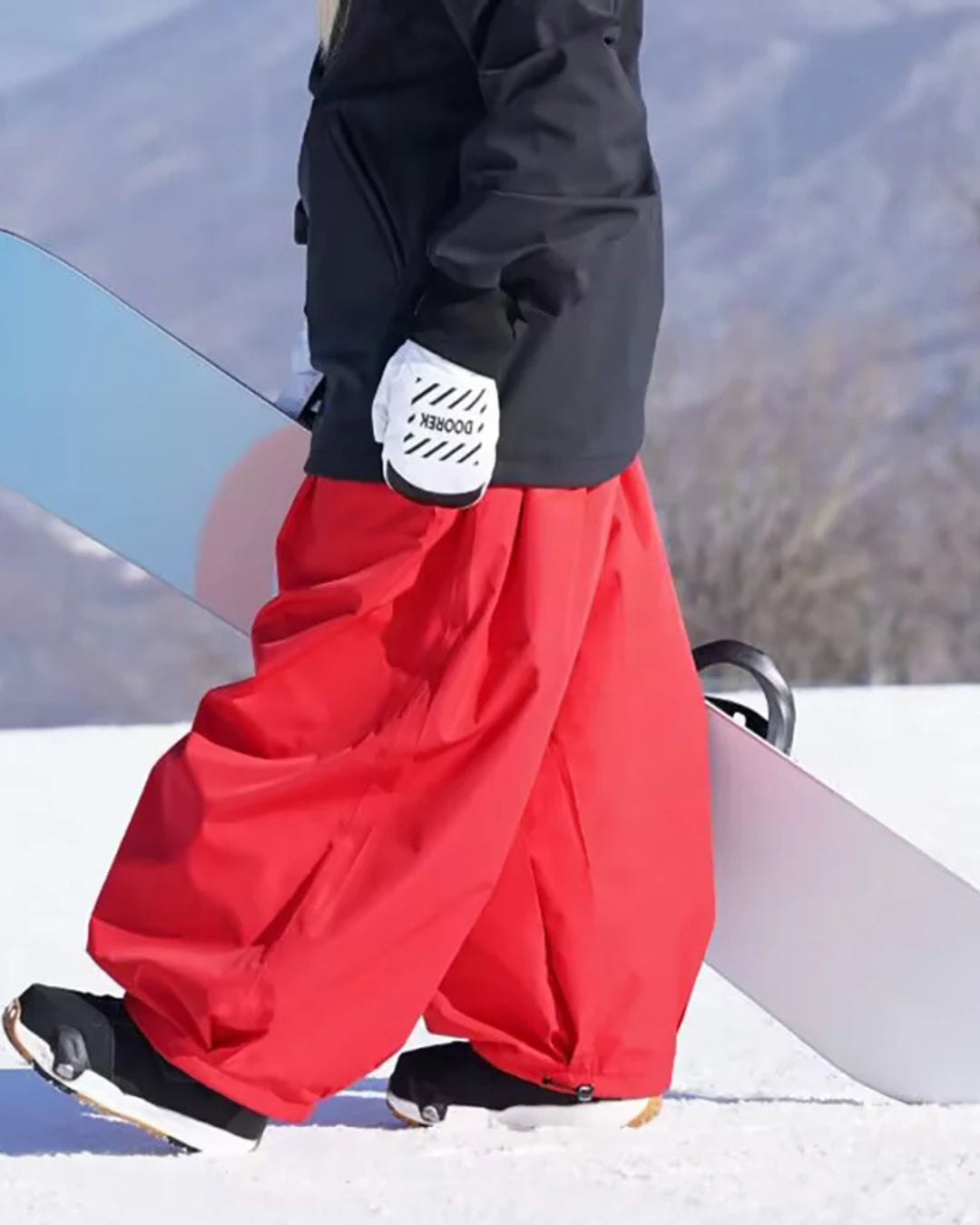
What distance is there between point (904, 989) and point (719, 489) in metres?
4.09

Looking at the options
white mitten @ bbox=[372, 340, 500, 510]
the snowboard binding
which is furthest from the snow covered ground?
white mitten @ bbox=[372, 340, 500, 510]

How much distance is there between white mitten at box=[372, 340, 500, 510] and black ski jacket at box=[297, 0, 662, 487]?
1cm

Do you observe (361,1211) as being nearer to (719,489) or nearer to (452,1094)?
(452,1094)

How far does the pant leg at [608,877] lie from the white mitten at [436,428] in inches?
6.6

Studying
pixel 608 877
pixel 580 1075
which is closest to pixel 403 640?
pixel 608 877

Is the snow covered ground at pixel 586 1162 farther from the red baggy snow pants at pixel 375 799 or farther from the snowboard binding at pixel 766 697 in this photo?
the snowboard binding at pixel 766 697

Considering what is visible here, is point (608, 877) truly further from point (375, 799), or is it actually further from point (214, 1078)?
point (214, 1078)

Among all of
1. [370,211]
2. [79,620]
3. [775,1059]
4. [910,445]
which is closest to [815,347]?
[910,445]

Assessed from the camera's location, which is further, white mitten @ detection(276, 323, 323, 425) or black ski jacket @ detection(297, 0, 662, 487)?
white mitten @ detection(276, 323, 323, 425)

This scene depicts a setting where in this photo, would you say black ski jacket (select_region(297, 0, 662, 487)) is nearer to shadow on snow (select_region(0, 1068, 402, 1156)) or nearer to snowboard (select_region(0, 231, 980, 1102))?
snowboard (select_region(0, 231, 980, 1102))

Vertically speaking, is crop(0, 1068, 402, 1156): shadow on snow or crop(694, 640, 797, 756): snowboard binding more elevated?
crop(694, 640, 797, 756): snowboard binding

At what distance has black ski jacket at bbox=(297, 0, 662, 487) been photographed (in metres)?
1.33

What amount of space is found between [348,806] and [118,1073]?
0.70ft

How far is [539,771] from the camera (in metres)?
1.49
